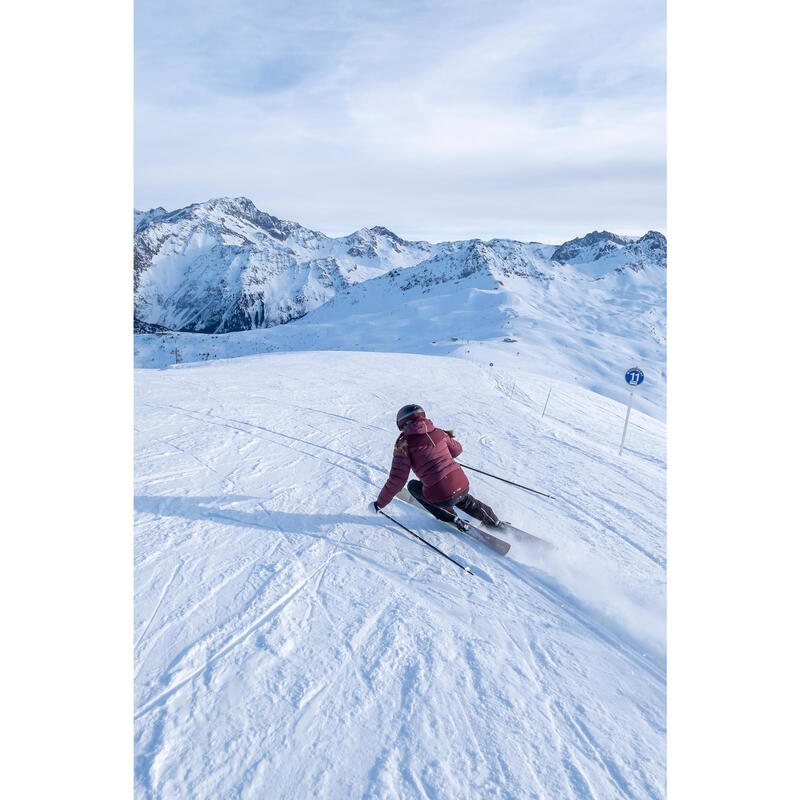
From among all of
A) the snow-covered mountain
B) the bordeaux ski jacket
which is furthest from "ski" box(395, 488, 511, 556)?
the snow-covered mountain

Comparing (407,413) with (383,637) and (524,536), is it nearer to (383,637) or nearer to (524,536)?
(524,536)

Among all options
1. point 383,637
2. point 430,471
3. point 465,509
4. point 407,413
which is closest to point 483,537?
point 465,509

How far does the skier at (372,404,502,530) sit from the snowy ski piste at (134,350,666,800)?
1.13ft

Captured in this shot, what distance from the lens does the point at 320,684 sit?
2980 millimetres

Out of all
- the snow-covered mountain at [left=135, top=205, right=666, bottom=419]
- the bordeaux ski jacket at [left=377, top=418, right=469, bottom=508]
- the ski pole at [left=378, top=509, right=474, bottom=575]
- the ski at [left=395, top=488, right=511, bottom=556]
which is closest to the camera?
the ski pole at [left=378, top=509, right=474, bottom=575]

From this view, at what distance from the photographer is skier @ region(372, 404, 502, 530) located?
495 centimetres

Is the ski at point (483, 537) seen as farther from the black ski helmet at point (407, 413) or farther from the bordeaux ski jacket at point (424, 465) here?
the black ski helmet at point (407, 413)

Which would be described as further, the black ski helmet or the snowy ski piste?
the black ski helmet

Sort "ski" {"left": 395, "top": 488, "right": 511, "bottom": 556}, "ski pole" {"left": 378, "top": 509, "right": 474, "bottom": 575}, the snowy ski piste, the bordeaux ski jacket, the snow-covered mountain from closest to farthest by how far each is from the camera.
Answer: the snowy ski piste → "ski pole" {"left": 378, "top": 509, "right": 474, "bottom": 575} → "ski" {"left": 395, "top": 488, "right": 511, "bottom": 556} → the bordeaux ski jacket → the snow-covered mountain

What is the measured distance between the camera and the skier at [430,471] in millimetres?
4949

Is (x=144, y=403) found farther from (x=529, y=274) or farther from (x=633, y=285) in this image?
(x=633, y=285)

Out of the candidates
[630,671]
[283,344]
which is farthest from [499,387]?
[283,344]

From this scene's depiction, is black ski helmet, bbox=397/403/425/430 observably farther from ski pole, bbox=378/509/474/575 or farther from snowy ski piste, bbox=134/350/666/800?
snowy ski piste, bbox=134/350/666/800

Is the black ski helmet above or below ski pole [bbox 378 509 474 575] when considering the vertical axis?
above
